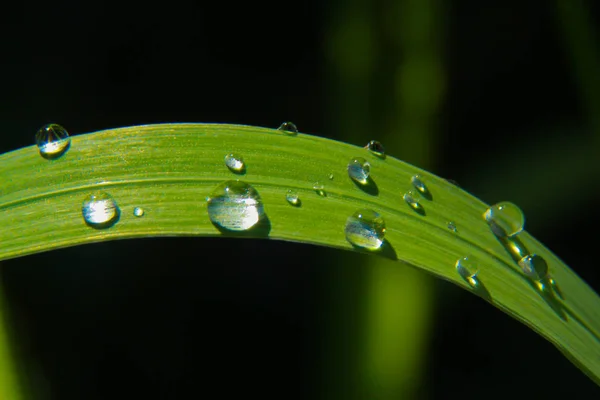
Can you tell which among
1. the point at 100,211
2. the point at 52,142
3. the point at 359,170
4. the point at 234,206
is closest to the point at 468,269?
the point at 359,170

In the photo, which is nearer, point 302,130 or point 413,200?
point 413,200

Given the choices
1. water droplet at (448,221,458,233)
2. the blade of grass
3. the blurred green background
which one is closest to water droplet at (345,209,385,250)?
the blade of grass

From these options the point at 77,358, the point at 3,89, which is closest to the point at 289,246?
the point at 77,358

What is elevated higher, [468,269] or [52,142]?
[52,142]

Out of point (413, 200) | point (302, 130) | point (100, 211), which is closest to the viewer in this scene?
point (100, 211)

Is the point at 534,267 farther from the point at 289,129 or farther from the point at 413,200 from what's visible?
the point at 289,129

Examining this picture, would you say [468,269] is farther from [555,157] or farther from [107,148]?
[555,157]
